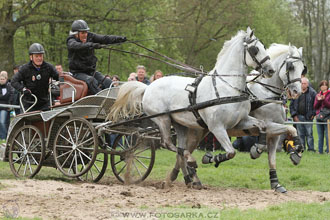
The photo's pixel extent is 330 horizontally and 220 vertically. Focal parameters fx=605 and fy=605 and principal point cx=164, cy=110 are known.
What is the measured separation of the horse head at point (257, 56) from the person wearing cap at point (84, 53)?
2.36 m

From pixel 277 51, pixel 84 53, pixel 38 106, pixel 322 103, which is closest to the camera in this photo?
pixel 277 51

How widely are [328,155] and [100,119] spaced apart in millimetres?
6790

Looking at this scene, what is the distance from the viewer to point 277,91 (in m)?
10.0

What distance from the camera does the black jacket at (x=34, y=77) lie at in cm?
1105

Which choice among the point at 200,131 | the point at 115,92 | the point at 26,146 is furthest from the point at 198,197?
the point at 26,146

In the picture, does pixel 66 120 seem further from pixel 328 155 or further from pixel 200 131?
pixel 328 155

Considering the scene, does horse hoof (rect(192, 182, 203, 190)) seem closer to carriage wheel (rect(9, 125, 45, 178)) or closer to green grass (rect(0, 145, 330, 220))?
green grass (rect(0, 145, 330, 220))

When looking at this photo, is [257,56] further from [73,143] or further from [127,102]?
[73,143]

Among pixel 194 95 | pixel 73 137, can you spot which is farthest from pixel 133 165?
pixel 194 95

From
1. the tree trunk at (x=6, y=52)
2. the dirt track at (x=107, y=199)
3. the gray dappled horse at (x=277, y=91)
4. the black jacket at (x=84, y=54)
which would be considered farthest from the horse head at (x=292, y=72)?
the tree trunk at (x=6, y=52)

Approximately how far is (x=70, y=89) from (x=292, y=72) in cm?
384

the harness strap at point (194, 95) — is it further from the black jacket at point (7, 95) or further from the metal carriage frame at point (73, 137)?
the black jacket at point (7, 95)

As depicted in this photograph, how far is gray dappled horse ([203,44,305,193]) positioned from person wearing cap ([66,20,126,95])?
2549 mm

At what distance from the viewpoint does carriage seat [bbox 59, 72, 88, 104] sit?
34.7ft
